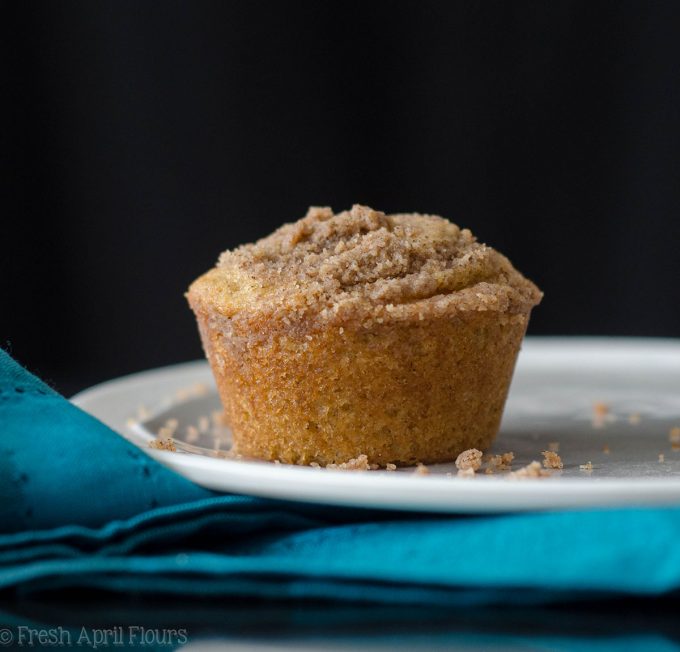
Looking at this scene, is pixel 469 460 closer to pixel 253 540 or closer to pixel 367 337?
pixel 367 337

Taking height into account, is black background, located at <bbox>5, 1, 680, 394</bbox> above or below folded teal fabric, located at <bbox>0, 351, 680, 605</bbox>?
above

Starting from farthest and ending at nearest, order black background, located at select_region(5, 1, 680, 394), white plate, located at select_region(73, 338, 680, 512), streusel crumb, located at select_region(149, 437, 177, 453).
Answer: black background, located at select_region(5, 1, 680, 394)
streusel crumb, located at select_region(149, 437, 177, 453)
white plate, located at select_region(73, 338, 680, 512)

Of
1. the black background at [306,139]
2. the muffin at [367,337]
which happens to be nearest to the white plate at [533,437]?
the muffin at [367,337]

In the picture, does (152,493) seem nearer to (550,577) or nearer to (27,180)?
(550,577)

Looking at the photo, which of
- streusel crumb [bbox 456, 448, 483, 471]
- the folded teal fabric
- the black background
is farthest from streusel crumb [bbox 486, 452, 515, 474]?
the black background

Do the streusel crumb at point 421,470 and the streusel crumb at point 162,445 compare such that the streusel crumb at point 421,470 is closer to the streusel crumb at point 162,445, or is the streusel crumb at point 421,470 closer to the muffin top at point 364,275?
the muffin top at point 364,275

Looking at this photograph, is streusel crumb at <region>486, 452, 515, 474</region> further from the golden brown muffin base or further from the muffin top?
the muffin top

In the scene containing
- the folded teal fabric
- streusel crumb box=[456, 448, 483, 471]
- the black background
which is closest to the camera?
the folded teal fabric

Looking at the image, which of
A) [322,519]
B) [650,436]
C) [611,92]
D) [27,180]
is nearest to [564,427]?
[650,436]
